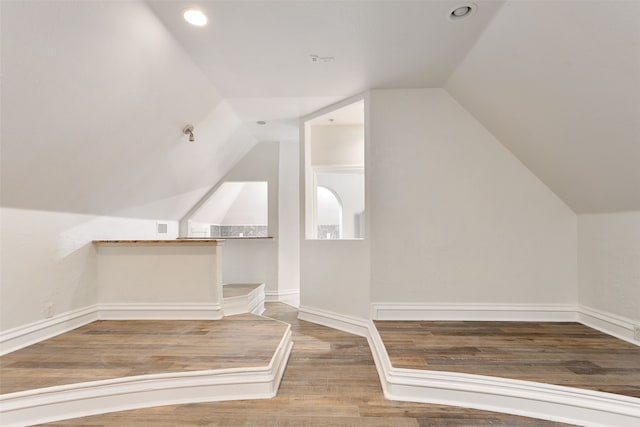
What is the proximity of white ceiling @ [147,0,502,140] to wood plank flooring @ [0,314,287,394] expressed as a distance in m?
2.43

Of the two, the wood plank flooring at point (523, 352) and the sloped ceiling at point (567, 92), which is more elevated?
the sloped ceiling at point (567, 92)

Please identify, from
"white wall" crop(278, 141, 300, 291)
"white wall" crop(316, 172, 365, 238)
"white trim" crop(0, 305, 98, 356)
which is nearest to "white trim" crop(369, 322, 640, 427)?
"white wall" crop(316, 172, 365, 238)

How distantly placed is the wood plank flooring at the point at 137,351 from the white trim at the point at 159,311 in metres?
0.09

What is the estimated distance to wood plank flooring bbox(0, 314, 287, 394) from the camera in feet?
6.87

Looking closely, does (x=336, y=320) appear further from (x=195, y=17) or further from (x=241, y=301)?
(x=195, y=17)

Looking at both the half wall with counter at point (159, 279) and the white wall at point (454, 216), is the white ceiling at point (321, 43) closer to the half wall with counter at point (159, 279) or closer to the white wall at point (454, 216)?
the white wall at point (454, 216)

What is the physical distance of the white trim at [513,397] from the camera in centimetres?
181

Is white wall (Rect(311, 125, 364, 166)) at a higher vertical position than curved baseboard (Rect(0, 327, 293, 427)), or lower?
higher

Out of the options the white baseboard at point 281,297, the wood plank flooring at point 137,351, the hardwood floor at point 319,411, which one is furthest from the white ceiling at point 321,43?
the white baseboard at point 281,297

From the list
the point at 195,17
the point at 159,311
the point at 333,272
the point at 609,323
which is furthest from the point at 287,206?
the point at 609,323

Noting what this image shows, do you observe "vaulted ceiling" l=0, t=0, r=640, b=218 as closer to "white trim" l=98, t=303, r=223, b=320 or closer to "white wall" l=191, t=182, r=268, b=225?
"white trim" l=98, t=303, r=223, b=320

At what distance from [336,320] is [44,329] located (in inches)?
109

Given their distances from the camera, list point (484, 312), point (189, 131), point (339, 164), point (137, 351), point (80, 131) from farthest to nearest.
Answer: point (339, 164) < point (189, 131) < point (484, 312) < point (137, 351) < point (80, 131)

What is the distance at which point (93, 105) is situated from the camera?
2.20m
